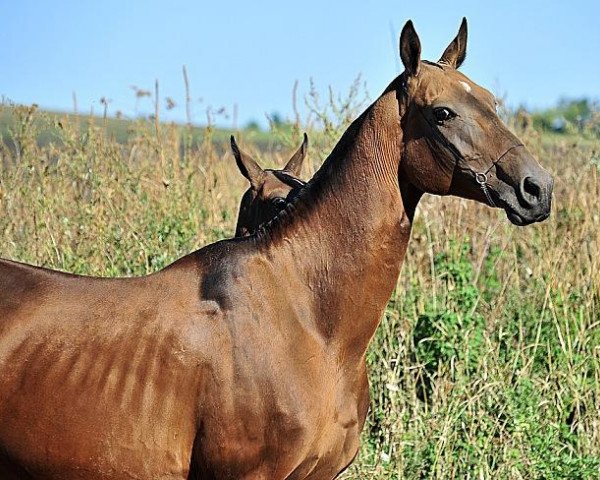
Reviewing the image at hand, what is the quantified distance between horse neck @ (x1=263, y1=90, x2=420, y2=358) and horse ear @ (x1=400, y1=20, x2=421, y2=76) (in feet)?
0.40

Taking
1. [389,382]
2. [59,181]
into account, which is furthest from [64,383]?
[59,181]

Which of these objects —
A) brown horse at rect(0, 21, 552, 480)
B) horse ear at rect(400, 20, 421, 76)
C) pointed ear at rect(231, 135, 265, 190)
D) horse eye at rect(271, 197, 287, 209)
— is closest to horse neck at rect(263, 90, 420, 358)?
brown horse at rect(0, 21, 552, 480)

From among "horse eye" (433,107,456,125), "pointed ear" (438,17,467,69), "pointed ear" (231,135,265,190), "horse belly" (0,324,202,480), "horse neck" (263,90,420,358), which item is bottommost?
"horse belly" (0,324,202,480)

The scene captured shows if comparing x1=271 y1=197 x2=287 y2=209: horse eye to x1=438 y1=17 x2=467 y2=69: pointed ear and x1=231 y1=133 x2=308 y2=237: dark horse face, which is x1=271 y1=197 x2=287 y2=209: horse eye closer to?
x1=231 y1=133 x2=308 y2=237: dark horse face

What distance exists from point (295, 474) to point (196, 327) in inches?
25.5

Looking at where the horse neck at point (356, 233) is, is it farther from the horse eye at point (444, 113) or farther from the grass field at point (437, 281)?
the grass field at point (437, 281)

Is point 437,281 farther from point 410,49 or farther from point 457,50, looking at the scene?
point 410,49

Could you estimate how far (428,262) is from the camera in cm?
743

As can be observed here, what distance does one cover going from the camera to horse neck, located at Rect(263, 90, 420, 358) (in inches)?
145

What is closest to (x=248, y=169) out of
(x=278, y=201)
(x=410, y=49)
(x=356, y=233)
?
(x=278, y=201)

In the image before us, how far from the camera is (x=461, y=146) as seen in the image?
3541 mm

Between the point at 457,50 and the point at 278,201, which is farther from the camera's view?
the point at 278,201

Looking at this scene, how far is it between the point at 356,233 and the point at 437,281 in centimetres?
341

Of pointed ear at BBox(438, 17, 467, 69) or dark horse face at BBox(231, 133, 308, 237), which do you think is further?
dark horse face at BBox(231, 133, 308, 237)
